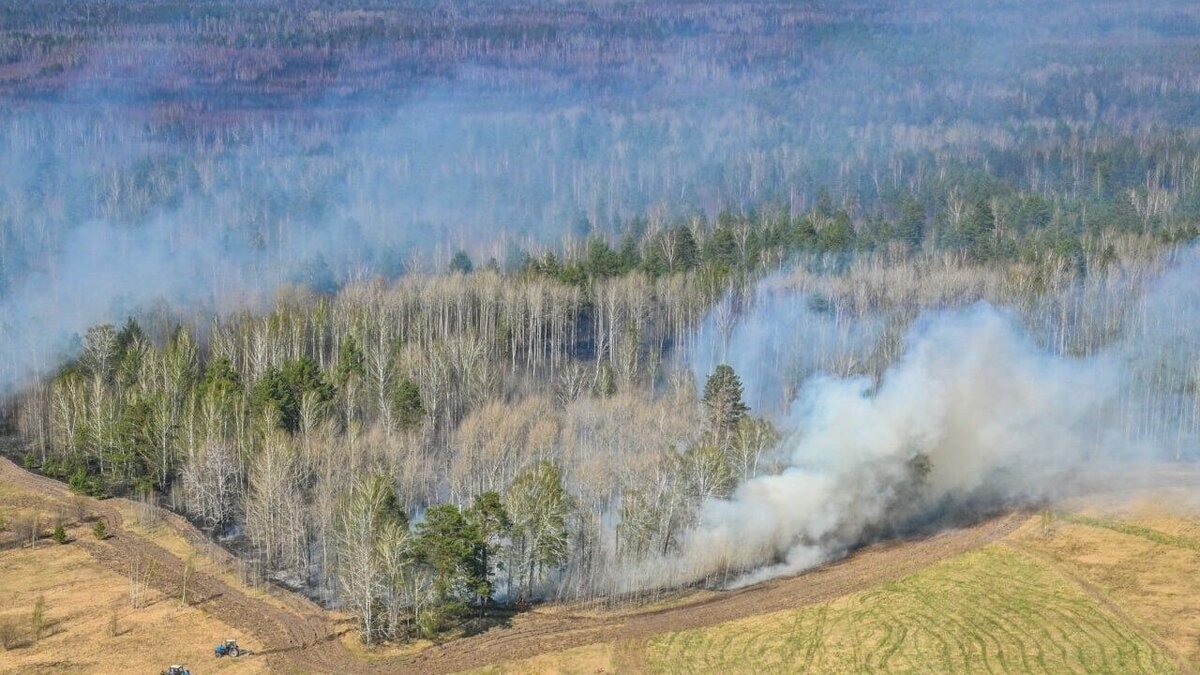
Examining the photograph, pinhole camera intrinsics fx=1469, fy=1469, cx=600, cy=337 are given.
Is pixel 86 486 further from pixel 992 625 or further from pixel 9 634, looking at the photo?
pixel 992 625

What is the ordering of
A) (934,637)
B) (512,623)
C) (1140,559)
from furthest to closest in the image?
(1140,559) → (512,623) → (934,637)

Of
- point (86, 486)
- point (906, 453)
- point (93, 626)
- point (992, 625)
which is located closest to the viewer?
point (992, 625)

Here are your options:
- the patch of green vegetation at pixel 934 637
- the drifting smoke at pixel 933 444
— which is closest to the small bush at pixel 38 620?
the patch of green vegetation at pixel 934 637

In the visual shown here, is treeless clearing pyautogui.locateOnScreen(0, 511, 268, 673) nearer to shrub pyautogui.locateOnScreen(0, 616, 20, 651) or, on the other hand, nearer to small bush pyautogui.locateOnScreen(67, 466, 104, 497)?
shrub pyautogui.locateOnScreen(0, 616, 20, 651)

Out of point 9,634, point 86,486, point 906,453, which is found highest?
point 906,453

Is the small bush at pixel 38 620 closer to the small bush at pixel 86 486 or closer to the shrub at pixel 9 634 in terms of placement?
the shrub at pixel 9 634

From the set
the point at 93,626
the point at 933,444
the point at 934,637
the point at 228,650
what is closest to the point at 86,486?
the point at 93,626

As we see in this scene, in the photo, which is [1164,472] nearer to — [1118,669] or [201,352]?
[1118,669]
